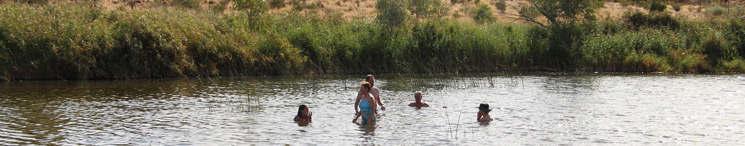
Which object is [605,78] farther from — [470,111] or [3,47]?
[3,47]

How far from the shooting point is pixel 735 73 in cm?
3906

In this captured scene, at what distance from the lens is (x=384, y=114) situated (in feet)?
62.0

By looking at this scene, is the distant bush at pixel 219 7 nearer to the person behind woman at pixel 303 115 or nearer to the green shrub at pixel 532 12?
the green shrub at pixel 532 12

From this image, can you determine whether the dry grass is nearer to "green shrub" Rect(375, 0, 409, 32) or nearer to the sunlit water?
"green shrub" Rect(375, 0, 409, 32)

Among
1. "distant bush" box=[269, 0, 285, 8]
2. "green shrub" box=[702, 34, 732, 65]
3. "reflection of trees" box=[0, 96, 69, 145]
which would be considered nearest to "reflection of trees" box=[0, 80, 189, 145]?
"reflection of trees" box=[0, 96, 69, 145]

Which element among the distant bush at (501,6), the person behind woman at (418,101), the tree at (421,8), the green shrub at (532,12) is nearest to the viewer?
the person behind woman at (418,101)

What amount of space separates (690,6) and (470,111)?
66.4 meters

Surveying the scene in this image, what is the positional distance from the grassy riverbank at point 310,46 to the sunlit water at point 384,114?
4.06m

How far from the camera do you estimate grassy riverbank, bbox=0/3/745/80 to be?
3422 cm

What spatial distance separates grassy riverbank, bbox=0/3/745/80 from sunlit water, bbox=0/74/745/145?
406 cm

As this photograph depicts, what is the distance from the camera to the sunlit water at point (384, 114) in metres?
14.8

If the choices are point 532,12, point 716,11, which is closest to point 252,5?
point 532,12

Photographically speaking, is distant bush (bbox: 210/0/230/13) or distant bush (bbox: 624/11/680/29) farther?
distant bush (bbox: 210/0/230/13)

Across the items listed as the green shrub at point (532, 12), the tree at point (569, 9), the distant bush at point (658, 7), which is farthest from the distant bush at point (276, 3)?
the distant bush at point (658, 7)
